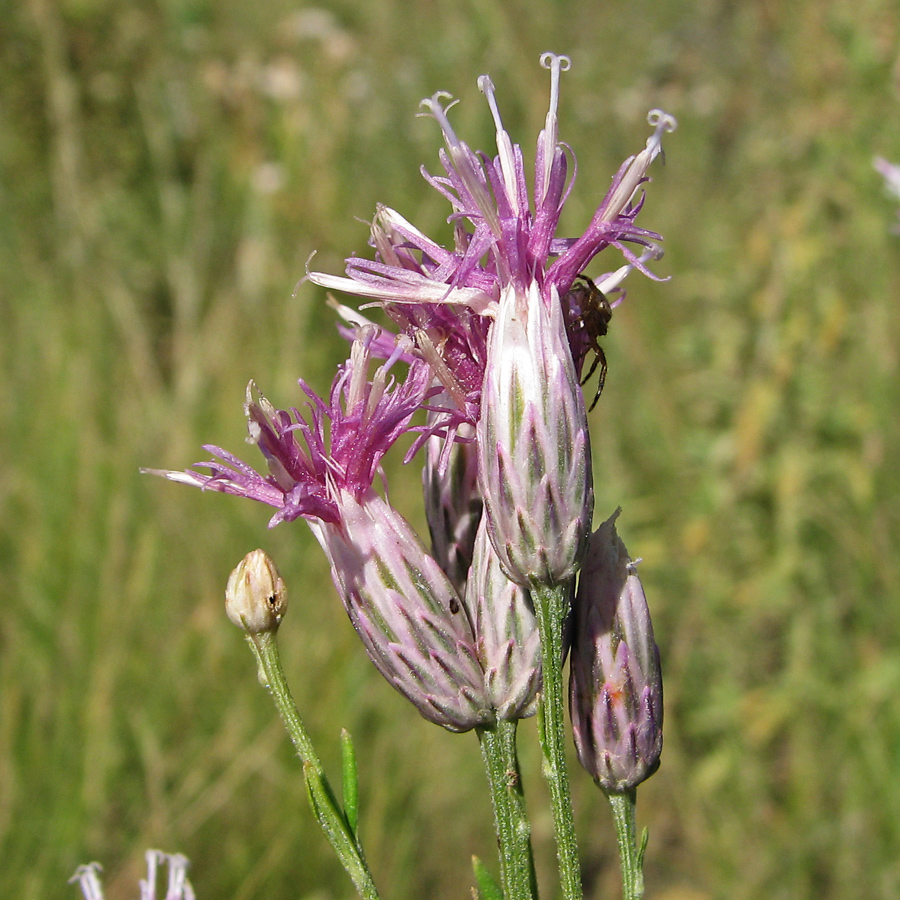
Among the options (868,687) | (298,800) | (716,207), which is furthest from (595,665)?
(716,207)

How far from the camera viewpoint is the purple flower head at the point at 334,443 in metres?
1.33

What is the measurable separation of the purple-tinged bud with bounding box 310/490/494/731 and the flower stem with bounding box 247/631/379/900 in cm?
13

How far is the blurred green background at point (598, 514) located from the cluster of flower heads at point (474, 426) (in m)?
1.53

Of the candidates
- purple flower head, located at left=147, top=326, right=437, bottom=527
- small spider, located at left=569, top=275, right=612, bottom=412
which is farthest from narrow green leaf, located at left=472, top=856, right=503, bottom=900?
small spider, located at left=569, top=275, right=612, bottom=412

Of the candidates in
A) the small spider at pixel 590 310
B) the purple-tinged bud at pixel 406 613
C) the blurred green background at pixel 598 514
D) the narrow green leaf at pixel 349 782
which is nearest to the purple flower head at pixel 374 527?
the purple-tinged bud at pixel 406 613

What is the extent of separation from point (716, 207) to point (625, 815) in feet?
16.3

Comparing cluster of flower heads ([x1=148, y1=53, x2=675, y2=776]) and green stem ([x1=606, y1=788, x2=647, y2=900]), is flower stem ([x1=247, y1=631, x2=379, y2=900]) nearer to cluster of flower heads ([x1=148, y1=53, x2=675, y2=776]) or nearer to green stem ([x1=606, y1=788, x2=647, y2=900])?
cluster of flower heads ([x1=148, y1=53, x2=675, y2=776])

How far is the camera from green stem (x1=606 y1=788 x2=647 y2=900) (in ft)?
4.32

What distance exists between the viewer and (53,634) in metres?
3.65

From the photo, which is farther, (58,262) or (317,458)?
(58,262)

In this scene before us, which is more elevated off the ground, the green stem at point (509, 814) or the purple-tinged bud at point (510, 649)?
the purple-tinged bud at point (510, 649)

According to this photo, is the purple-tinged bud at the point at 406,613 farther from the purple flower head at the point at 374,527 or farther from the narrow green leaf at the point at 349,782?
the narrow green leaf at the point at 349,782

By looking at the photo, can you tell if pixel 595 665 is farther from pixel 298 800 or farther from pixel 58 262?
pixel 58 262

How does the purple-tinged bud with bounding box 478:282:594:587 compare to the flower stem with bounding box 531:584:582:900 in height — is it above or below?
above
